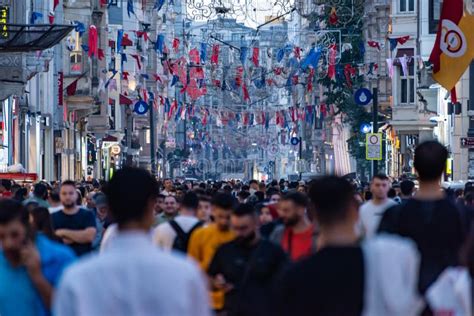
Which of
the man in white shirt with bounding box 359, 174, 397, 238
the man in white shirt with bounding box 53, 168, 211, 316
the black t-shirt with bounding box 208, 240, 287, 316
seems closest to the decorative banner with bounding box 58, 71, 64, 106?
the man in white shirt with bounding box 359, 174, 397, 238

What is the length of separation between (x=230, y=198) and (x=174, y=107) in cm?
7306

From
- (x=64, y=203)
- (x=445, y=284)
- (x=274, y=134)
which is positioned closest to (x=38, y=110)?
(x=64, y=203)

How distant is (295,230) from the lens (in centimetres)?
1198

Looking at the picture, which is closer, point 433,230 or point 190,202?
point 433,230

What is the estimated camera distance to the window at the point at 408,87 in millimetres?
66562

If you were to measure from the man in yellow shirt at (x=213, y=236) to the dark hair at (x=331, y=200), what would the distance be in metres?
4.56

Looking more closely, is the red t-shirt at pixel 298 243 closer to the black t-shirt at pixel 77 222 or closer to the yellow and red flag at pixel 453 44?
the black t-shirt at pixel 77 222

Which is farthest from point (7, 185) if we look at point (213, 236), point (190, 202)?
point (213, 236)

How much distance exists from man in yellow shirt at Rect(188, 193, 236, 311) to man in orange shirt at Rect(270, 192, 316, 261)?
0.41 m

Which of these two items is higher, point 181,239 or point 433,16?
point 433,16

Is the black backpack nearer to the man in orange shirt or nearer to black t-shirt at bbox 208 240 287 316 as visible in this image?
the man in orange shirt

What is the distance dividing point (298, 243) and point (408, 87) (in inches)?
2168

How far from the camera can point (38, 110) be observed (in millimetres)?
56406

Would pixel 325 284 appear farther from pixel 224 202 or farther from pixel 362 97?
pixel 362 97
